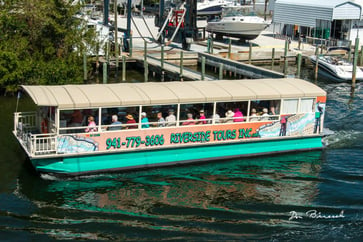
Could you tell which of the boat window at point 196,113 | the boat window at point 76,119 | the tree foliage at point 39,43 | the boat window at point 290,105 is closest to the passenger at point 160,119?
the boat window at point 196,113

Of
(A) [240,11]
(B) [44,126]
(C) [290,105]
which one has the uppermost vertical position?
(A) [240,11]

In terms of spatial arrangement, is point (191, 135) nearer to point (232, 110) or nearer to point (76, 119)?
point (232, 110)

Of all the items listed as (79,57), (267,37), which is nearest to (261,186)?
(79,57)

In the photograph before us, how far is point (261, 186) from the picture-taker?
20.3 m

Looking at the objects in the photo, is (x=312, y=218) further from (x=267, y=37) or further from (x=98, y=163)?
(x=267, y=37)

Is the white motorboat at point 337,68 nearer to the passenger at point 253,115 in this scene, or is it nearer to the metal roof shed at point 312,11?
the metal roof shed at point 312,11

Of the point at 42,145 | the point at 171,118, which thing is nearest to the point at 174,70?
the point at 171,118

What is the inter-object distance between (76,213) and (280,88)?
1011cm

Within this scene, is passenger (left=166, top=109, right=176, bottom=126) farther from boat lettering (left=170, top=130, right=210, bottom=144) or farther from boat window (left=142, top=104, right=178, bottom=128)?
boat lettering (left=170, top=130, right=210, bottom=144)

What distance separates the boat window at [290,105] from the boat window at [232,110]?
170 cm

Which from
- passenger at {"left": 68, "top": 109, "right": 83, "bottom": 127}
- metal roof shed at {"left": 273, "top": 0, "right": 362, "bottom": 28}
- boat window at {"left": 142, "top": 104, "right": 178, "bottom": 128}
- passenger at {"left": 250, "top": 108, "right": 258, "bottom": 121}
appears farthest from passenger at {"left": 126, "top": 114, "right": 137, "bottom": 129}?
metal roof shed at {"left": 273, "top": 0, "right": 362, "bottom": 28}

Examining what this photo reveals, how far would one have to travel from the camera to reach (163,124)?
70.4 ft

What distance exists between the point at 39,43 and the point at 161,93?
15.8m

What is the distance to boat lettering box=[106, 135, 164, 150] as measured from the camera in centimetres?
2038
